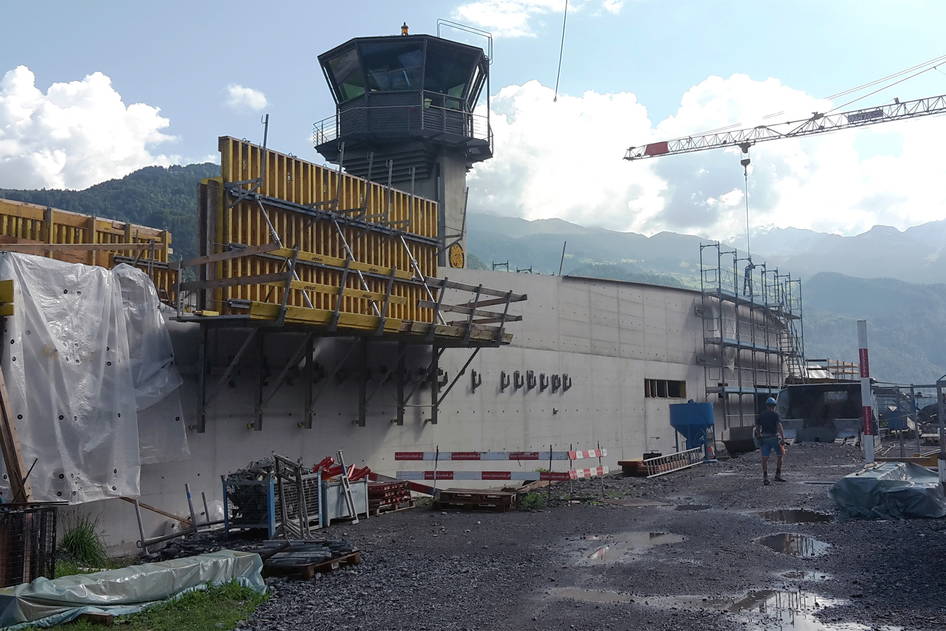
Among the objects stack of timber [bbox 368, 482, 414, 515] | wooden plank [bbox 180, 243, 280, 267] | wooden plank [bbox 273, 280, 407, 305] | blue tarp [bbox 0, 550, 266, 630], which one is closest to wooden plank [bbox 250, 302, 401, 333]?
wooden plank [bbox 273, 280, 407, 305]

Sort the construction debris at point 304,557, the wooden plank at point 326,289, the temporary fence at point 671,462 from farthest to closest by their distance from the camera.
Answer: the temporary fence at point 671,462
the wooden plank at point 326,289
the construction debris at point 304,557

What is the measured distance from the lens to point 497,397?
2278cm

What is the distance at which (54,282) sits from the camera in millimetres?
10961

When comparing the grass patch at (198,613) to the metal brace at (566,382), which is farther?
the metal brace at (566,382)

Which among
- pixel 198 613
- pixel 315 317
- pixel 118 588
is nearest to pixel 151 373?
pixel 315 317

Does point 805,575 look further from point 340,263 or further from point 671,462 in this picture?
point 671,462

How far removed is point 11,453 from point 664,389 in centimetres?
2660

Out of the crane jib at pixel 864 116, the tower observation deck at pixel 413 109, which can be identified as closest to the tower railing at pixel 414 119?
the tower observation deck at pixel 413 109

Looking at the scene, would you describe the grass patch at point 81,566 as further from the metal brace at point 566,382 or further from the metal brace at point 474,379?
the metal brace at point 566,382

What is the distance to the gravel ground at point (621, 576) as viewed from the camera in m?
7.66

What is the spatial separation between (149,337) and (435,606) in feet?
22.4

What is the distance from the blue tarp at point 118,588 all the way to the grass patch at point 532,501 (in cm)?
757

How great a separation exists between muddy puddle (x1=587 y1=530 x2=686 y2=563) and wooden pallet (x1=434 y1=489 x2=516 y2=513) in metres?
3.57

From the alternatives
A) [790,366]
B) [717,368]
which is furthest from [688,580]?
[790,366]
